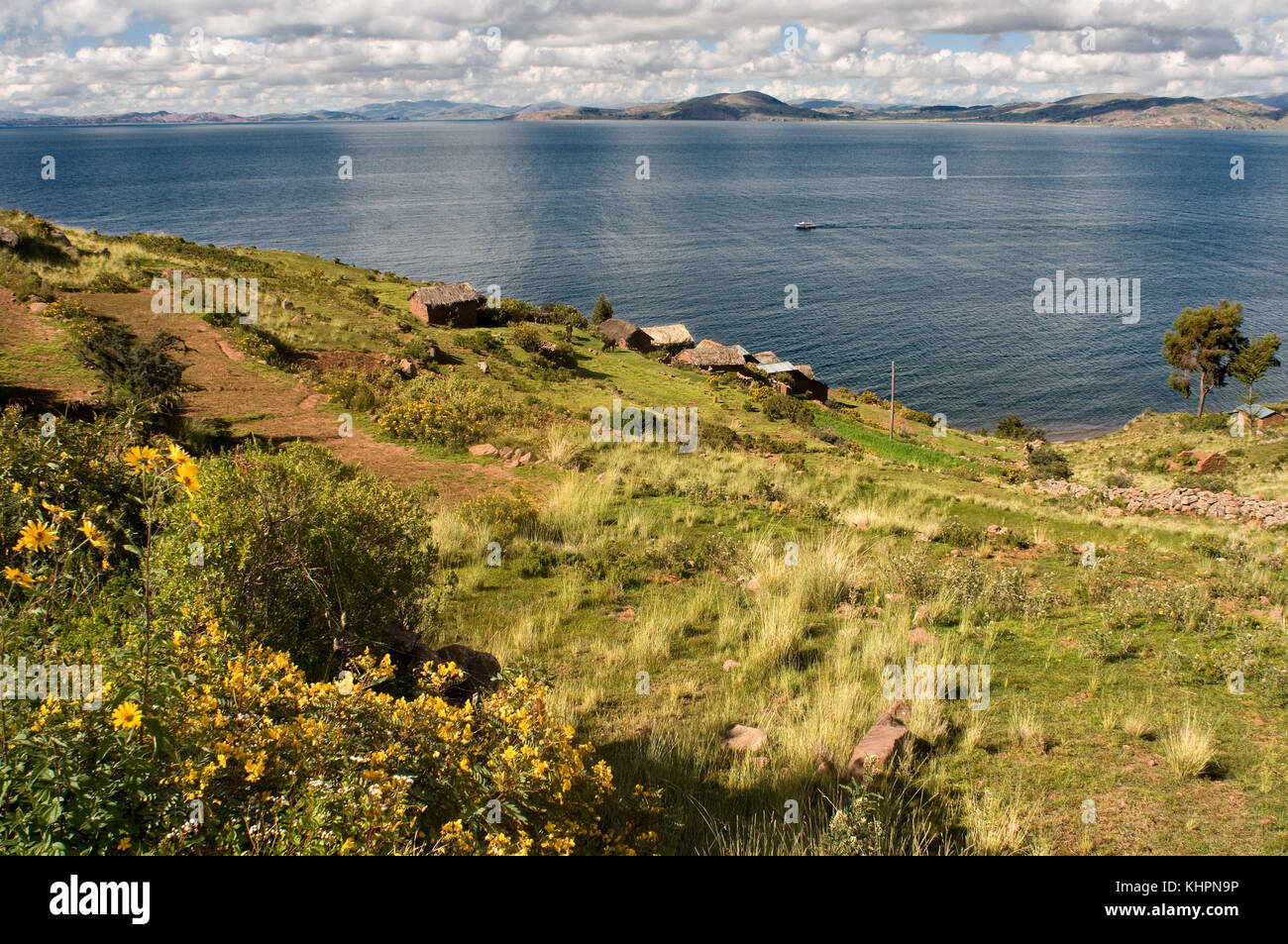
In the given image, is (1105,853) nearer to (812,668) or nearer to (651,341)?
(812,668)

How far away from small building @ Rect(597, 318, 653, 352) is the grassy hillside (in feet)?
68.0

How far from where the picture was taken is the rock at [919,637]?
935 centimetres

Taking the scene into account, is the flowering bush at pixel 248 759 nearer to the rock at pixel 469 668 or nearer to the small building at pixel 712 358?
the rock at pixel 469 668

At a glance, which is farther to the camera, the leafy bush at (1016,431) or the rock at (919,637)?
the leafy bush at (1016,431)

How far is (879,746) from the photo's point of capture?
21.6ft

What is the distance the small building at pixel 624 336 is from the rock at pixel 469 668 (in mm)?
39955

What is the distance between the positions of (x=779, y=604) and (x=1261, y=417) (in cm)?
4590

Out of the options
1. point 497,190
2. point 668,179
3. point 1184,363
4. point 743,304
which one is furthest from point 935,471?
point 668,179

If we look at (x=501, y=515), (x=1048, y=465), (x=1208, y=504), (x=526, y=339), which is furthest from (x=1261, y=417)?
(x=501, y=515)

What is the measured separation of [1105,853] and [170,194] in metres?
153

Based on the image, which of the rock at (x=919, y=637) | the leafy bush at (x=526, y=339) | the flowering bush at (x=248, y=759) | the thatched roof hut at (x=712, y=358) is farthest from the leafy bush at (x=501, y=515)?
the thatched roof hut at (x=712, y=358)

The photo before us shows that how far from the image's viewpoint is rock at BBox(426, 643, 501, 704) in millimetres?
6719

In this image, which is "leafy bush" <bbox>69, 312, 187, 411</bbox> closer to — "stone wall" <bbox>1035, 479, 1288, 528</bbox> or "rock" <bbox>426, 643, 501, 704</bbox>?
"rock" <bbox>426, 643, 501, 704</bbox>

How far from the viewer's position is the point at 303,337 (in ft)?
85.1
